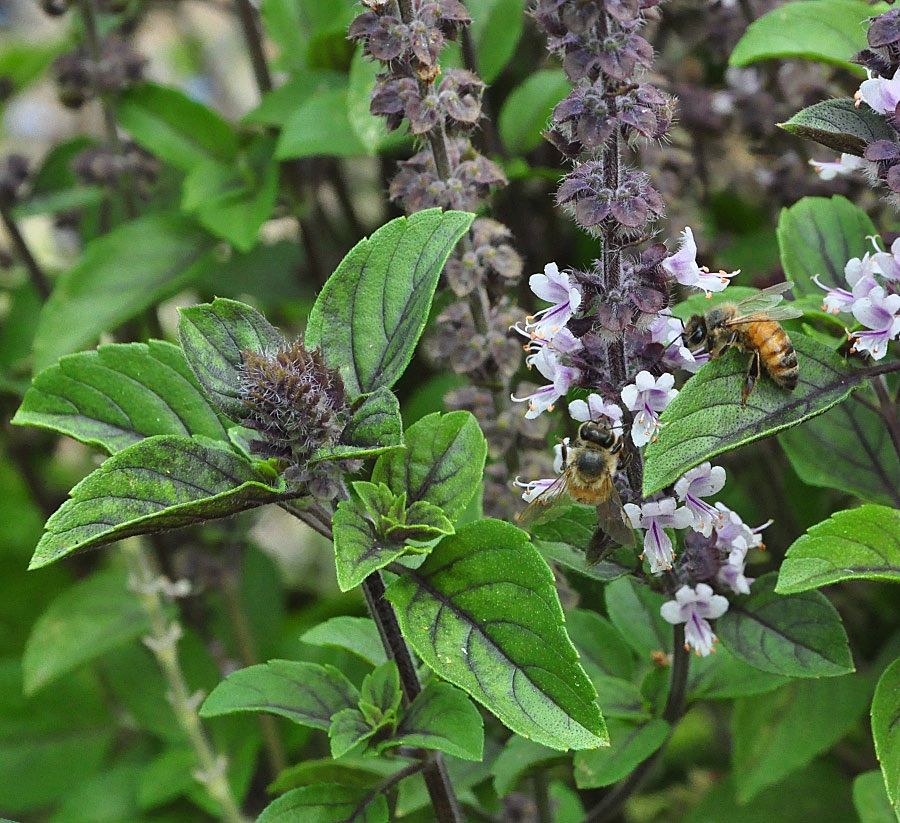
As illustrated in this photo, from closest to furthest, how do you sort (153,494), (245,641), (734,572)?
(153,494)
(734,572)
(245,641)

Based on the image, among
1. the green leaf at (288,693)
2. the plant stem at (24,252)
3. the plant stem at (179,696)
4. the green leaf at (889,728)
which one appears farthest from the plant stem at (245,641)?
the green leaf at (889,728)

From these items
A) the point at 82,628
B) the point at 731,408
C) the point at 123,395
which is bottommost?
the point at 82,628

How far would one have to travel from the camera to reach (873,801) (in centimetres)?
129

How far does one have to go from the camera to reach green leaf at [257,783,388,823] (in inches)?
43.9

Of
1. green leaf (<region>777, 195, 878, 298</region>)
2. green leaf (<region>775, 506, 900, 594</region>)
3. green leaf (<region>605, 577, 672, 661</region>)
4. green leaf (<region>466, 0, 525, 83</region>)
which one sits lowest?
green leaf (<region>605, 577, 672, 661</region>)

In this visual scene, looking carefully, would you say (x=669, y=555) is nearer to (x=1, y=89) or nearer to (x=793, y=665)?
(x=793, y=665)

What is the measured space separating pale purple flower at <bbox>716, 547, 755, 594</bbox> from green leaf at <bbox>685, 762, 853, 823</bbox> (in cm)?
66

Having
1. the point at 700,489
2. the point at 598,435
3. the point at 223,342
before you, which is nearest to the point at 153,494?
the point at 223,342

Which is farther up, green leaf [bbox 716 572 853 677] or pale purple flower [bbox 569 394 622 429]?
pale purple flower [bbox 569 394 622 429]

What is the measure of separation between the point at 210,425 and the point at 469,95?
1.56 ft

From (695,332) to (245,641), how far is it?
3.84 feet

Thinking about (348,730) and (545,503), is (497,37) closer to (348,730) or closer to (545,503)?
(545,503)

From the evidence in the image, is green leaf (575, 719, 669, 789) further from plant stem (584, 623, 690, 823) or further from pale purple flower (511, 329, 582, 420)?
pale purple flower (511, 329, 582, 420)

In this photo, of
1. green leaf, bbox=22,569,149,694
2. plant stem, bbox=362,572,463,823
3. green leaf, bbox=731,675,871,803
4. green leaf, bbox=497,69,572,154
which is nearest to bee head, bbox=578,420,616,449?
plant stem, bbox=362,572,463,823
